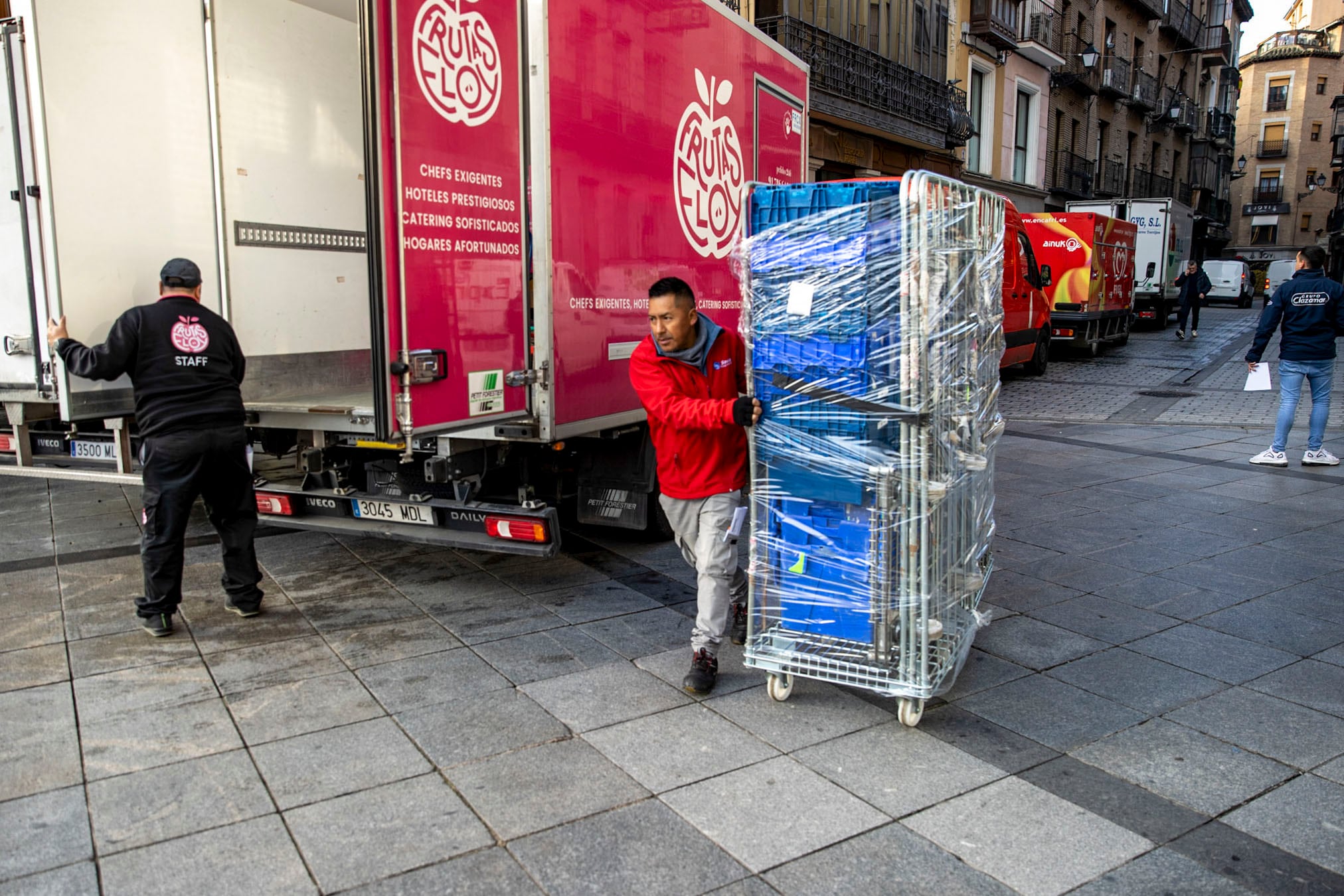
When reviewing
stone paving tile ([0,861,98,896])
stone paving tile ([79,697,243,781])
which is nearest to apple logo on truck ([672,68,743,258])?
stone paving tile ([79,697,243,781])

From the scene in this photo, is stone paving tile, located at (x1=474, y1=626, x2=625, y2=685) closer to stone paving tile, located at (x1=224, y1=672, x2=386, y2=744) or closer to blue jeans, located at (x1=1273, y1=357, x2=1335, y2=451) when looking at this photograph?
stone paving tile, located at (x1=224, y1=672, x2=386, y2=744)

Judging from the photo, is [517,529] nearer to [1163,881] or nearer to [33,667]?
[33,667]

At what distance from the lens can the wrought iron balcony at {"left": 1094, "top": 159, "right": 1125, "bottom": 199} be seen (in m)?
33.8

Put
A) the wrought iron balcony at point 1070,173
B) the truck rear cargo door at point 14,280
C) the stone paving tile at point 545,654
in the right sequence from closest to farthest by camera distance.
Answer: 1. the stone paving tile at point 545,654
2. the truck rear cargo door at point 14,280
3. the wrought iron balcony at point 1070,173

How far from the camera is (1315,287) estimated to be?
8.41 meters

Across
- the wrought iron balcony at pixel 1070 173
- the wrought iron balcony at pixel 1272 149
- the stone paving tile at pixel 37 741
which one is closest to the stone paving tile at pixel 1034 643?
the stone paving tile at pixel 37 741

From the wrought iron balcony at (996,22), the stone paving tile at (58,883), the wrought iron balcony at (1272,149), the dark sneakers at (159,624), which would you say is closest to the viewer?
the stone paving tile at (58,883)

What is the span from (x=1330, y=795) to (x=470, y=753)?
2.91 metres

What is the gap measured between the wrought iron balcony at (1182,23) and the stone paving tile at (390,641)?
137ft

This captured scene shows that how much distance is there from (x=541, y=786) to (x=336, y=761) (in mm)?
768

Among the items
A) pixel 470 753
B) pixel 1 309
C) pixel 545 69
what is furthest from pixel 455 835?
pixel 1 309

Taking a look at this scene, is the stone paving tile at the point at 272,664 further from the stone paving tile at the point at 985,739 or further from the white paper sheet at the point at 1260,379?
the white paper sheet at the point at 1260,379

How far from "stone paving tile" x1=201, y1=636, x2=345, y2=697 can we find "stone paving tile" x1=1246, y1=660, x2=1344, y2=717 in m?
3.97

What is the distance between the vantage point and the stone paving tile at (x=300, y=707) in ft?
12.3
